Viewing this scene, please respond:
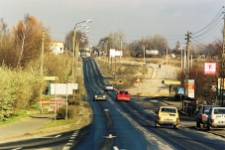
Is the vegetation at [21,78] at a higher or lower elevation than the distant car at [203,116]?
higher

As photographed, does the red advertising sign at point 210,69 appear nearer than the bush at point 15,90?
No

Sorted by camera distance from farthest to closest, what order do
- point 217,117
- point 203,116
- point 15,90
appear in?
point 15,90
point 203,116
point 217,117

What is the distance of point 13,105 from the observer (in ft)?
132

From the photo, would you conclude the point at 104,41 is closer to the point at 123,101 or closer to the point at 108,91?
the point at 108,91

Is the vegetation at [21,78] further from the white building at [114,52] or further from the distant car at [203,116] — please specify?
the white building at [114,52]

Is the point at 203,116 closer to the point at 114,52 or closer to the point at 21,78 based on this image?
the point at 21,78

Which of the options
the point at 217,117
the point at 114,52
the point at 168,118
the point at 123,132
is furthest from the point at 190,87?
the point at 114,52

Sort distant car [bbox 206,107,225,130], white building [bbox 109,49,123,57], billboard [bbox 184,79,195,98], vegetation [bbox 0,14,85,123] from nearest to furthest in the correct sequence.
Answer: distant car [bbox 206,107,225,130], vegetation [bbox 0,14,85,123], billboard [bbox 184,79,195,98], white building [bbox 109,49,123,57]

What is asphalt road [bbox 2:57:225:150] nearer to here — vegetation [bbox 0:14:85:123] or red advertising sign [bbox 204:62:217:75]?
vegetation [bbox 0:14:85:123]

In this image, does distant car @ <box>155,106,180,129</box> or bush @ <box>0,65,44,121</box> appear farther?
distant car @ <box>155,106,180,129</box>

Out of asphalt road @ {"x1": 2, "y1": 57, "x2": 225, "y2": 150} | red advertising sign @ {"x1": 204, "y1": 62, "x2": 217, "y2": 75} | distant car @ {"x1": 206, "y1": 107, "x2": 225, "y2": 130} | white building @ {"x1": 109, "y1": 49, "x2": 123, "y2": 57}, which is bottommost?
asphalt road @ {"x1": 2, "y1": 57, "x2": 225, "y2": 150}

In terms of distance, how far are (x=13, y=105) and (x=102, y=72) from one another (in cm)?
10535

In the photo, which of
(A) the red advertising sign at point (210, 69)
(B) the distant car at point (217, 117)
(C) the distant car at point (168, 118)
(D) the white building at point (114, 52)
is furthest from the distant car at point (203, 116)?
(D) the white building at point (114, 52)

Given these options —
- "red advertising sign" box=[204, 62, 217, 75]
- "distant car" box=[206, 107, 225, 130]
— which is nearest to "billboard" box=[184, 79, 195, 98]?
"red advertising sign" box=[204, 62, 217, 75]
